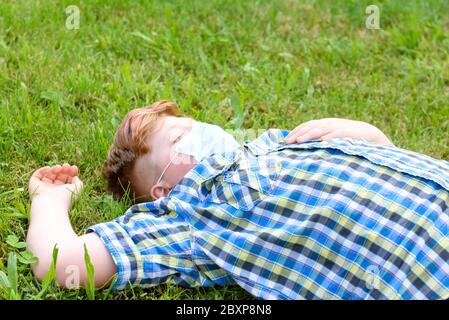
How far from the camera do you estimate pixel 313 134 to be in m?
2.58

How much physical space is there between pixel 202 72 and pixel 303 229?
65.3 inches

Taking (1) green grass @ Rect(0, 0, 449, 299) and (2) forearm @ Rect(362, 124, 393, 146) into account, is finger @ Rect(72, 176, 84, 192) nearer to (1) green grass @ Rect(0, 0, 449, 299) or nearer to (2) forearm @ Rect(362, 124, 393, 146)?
(1) green grass @ Rect(0, 0, 449, 299)

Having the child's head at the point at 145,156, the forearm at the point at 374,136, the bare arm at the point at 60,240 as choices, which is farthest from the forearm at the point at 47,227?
the forearm at the point at 374,136

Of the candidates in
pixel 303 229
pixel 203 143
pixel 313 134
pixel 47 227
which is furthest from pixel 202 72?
pixel 303 229

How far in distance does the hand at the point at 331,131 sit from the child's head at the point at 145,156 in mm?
364

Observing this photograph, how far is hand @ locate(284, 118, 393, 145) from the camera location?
258 centimetres

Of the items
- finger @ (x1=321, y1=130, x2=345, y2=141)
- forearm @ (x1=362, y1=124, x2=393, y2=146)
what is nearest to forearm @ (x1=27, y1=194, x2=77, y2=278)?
finger @ (x1=321, y1=130, x2=345, y2=141)

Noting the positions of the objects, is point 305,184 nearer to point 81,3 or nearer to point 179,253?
point 179,253

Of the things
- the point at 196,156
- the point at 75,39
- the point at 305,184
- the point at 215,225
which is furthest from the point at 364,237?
the point at 75,39

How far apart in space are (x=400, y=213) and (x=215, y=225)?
54 cm

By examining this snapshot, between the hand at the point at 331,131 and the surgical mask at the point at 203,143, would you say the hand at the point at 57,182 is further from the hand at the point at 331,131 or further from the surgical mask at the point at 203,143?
the hand at the point at 331,131

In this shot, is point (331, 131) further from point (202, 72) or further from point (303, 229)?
point (202, 72)

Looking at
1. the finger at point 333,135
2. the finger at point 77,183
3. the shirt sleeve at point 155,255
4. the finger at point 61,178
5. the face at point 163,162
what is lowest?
the shirt sleeve at point 155,255

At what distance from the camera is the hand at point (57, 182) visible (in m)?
2.62
